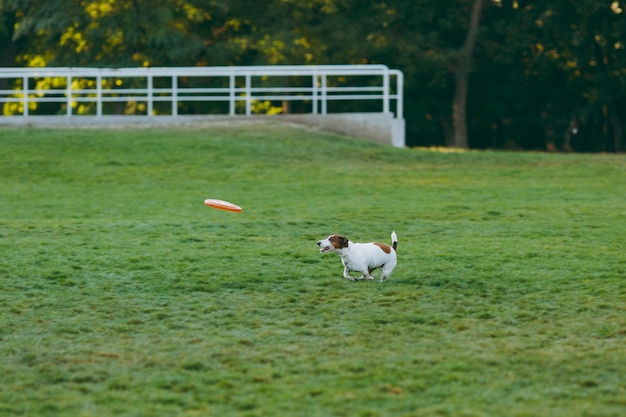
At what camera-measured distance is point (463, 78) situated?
35625mm

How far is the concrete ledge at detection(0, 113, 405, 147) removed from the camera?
2495 centimetres

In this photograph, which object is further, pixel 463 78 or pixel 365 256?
pixel 463 78

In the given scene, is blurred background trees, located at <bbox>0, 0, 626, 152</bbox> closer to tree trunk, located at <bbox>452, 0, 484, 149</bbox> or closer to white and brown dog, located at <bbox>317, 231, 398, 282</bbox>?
tree trunk, located at <bbox>452, 0, 484, 149</bbox>

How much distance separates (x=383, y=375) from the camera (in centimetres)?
657

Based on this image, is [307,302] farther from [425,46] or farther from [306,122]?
[425,46]

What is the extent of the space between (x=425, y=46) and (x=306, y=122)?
1110 cm

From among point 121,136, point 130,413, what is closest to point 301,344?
point 130,413

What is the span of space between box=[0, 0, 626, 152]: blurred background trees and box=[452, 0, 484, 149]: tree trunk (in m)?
0.05

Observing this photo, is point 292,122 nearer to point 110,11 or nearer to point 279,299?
point 110,11

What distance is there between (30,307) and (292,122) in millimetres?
16953

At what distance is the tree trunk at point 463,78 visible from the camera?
35.4m

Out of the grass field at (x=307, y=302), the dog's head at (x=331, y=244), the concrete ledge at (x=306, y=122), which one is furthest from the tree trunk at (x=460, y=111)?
the dog's head at (x=331, y=244)

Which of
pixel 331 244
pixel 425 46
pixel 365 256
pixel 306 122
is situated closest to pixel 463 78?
pixel 425 46

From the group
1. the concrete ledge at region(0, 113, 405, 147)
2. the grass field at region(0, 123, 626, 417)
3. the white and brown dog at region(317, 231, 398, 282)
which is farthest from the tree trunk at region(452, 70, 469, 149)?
the white and brown dog at region(317, 231, 398, 282)
